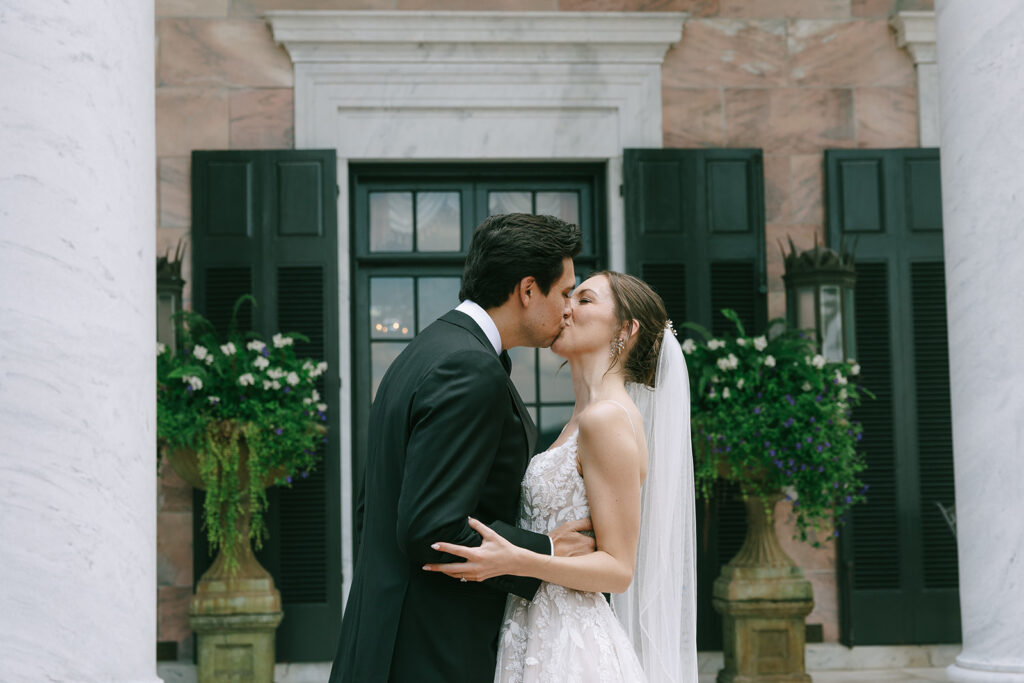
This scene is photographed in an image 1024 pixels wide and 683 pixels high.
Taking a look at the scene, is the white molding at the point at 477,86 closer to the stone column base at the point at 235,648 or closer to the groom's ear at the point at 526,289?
the stone column base at the point at 235,648

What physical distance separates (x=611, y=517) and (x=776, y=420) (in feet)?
11.5

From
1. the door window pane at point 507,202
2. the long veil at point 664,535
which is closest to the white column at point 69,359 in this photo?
the long veil at point 664,535

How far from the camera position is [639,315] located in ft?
10.1

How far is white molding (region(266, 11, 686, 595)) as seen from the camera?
6.89 metres

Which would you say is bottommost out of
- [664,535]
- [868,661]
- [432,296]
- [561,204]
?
[868,661]

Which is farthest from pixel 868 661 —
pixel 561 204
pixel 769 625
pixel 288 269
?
pixel 288 269

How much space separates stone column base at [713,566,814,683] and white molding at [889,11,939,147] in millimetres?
2951

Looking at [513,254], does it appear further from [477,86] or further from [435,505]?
[477,86]

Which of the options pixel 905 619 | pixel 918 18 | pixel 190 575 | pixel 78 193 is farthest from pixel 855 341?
pixel 78 193

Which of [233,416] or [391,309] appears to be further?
[391,309]

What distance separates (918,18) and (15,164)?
5654 mm

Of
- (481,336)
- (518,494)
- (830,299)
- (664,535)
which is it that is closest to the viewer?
(481,336)

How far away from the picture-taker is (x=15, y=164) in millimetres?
3447

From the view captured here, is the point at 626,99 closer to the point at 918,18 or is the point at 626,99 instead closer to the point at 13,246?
the point at 918,18
